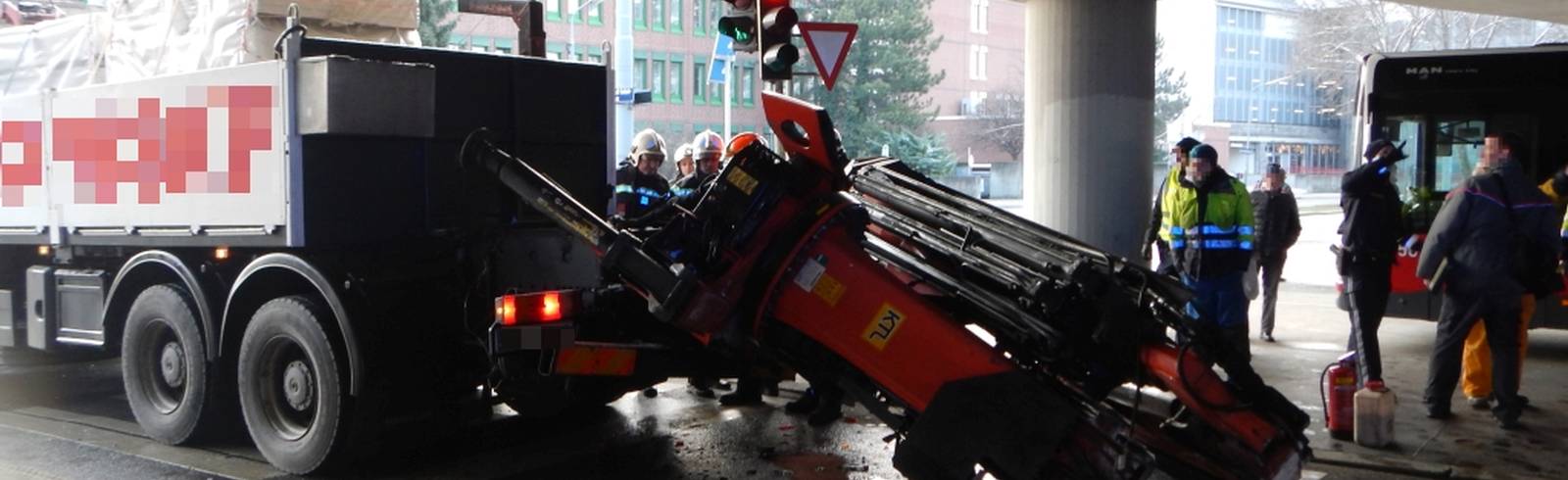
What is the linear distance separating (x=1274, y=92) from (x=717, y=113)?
38.5 metres

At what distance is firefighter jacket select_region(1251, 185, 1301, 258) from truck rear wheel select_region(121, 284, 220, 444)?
353 inches

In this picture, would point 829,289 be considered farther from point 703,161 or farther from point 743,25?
point 743,25

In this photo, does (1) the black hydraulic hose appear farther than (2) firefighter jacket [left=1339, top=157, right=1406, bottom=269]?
No

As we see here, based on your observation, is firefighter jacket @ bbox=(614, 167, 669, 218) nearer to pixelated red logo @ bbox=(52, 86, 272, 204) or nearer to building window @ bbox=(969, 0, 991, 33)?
pixelated red logo @ bbox=(52, 86, 272, 204)

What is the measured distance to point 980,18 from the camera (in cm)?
4875

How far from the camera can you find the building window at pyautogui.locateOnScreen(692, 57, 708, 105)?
120ft

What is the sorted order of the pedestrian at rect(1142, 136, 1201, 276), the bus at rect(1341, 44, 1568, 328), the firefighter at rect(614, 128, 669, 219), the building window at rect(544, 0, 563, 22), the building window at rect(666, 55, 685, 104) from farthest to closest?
the building window at rect(666, 55, 685, 104) < the building window at rect(544, 0, 563, 22) < the bus at rect(1341, 44, 1568, 328) < the pedestrian at rect(1142, 136, 1201, 276) < the firefighter at rect(614, 128, 669, 219)

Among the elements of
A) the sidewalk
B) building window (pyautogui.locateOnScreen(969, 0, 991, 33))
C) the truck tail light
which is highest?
building window (pyautogui.locateOnScreen(969, 0, 991, 33))

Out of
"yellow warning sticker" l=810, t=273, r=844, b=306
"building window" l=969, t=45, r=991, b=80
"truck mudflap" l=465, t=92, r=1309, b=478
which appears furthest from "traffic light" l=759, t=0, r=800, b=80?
"building window" l=969, t=45, r=991, b=80

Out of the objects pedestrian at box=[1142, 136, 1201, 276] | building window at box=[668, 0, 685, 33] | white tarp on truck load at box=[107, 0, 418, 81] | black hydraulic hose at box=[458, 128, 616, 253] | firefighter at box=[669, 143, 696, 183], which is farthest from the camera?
building window at box=[668, 0, 685, 33]

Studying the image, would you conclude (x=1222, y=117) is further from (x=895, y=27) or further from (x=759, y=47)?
(x=759, y=47)

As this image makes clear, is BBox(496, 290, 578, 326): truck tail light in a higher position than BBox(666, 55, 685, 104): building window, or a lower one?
lower

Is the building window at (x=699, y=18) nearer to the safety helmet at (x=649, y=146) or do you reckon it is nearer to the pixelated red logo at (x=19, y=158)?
the safety helmet at (x=649, y=146)

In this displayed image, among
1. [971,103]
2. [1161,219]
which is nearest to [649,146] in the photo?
[1161,219]
